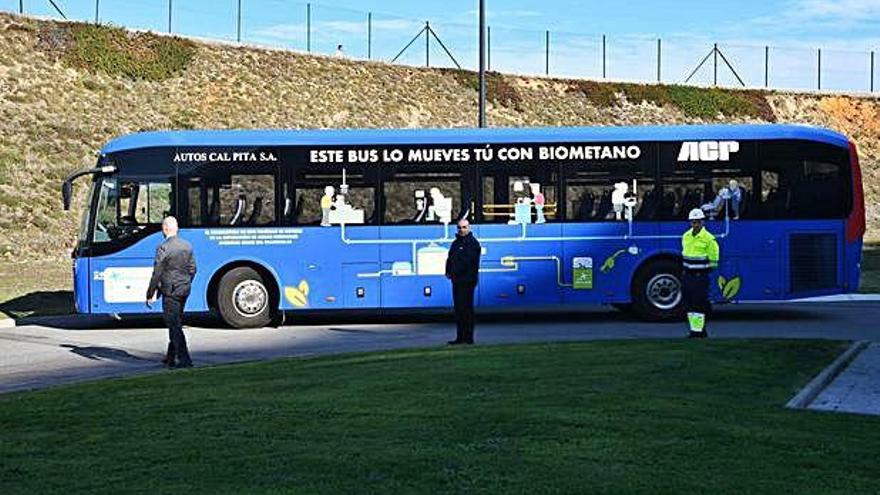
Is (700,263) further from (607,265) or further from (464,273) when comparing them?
(607,265)

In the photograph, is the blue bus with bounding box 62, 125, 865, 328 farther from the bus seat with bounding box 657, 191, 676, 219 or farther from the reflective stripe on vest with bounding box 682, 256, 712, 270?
the reflective stripe on vest with bounding box 682, 256, 712, 270

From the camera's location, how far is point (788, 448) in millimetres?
7812

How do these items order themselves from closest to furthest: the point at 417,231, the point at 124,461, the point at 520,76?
the point at 124,461
the point at 417,231
the point at 520,76

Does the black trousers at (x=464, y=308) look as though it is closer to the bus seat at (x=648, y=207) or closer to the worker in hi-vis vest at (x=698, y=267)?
the worker in hi-vis vest at (x=698, y=267)

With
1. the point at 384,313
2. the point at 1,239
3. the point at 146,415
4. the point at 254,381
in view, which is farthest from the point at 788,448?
the point at 1,239

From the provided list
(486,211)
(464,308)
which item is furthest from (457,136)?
(464,308)

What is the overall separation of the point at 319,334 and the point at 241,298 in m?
1.68

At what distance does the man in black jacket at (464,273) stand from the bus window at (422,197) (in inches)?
155

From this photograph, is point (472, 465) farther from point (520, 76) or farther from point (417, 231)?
point (520, 76)

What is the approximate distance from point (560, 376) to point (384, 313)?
475 inches

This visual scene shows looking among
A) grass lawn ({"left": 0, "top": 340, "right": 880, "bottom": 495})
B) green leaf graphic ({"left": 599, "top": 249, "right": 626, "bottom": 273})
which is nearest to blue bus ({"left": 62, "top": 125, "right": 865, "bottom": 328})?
green leaf graphic ({"left": 599, "top": 249, "right": 626, "bottom": 273})

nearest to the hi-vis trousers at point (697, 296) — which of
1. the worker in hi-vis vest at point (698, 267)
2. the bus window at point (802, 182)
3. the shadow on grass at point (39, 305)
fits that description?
the worker in hi-vis vest at point (698, 267)

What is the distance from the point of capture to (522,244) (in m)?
20.0

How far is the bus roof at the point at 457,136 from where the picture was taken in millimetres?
20016
